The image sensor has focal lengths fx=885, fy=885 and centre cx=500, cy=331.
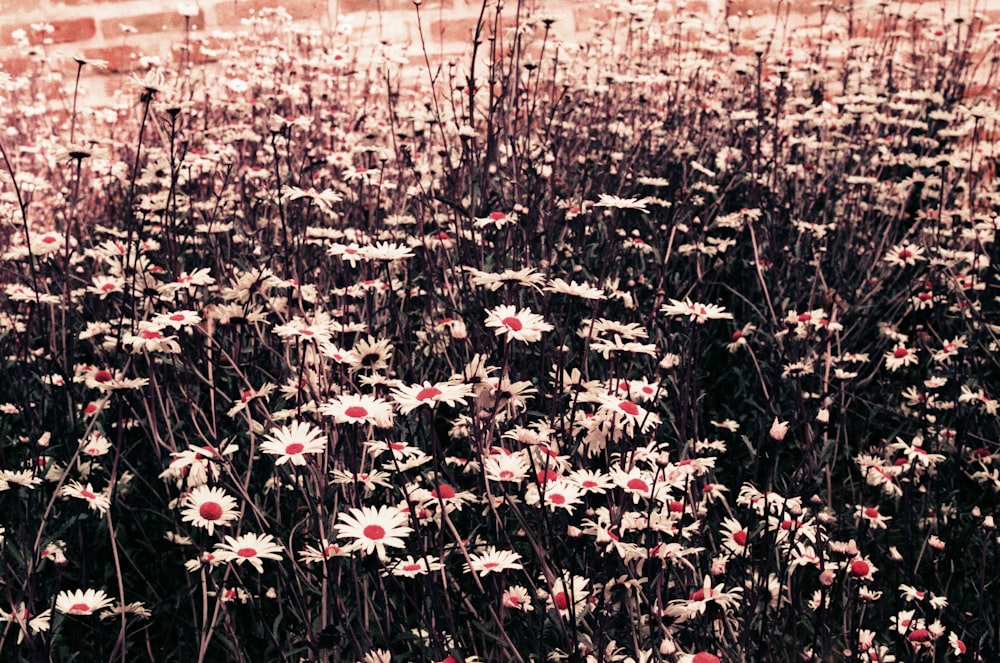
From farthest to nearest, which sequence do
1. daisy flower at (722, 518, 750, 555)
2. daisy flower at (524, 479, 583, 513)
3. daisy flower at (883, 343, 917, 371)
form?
daisy flower at (883, 343, 917, 371)
daisy flower at (722, 518, 750, 555)
daisy flower at (524, 479, 583, 513)

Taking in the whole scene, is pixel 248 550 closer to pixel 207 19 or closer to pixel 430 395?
pixel 430 395

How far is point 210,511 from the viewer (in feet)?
5.00

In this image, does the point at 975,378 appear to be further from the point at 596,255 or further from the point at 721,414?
the point at 596,255

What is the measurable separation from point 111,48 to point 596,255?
439 cm

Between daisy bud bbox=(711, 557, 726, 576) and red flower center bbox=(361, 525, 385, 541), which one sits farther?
daisy bud bbox=(711, 557, 726, 576)

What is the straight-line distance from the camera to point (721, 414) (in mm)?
2820

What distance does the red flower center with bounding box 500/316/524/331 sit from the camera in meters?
1.46

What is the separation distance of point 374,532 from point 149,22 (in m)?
5.46

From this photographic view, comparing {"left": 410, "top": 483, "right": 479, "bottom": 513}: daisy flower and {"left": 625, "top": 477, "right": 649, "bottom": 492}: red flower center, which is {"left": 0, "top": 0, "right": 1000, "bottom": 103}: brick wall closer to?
{"left": 410, "top": 483, "right": 479, "bottom": 513}: daisy flower

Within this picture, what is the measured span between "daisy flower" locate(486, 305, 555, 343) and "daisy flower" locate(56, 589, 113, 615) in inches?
34.2

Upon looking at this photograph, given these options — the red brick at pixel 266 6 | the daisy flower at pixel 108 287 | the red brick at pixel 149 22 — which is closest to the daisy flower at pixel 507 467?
the daisy flower at pixel 108 287

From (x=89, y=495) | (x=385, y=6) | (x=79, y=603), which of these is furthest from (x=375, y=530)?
(x=385, y=6)

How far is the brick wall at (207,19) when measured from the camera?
541 cm

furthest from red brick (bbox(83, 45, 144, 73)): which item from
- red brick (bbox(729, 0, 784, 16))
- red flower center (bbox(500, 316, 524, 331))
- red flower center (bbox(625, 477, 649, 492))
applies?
red flower center (bbox(625, 477, 649, 492))
